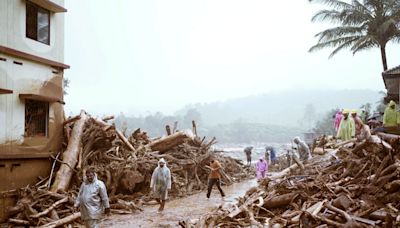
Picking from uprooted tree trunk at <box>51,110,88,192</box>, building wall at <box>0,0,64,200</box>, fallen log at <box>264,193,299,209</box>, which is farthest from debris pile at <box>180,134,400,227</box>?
building wall at <box>0,0,64,200</box>

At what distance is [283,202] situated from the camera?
884cm

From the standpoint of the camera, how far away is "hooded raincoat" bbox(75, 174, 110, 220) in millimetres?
7984

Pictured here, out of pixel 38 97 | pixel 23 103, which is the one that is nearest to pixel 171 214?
pixel 38 97

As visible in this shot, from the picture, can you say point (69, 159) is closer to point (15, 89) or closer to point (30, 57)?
point (15, 89)

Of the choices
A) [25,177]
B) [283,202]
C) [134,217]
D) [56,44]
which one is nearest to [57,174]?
[25,177]

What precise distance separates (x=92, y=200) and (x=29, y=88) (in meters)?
7.51

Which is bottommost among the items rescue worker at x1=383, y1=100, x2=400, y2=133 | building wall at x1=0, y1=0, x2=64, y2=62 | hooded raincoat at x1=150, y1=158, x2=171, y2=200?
hooded raincoat at x1=150, y1=158, x2=171, y2=200

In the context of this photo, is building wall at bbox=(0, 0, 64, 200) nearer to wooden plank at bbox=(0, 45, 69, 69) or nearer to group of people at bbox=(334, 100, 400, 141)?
wooden plank at bbox=(0, 45, 69, 69)

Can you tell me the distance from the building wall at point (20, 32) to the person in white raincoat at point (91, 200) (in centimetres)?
717

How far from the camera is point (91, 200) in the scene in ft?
26.2

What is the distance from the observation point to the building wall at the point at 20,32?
42.9 ft

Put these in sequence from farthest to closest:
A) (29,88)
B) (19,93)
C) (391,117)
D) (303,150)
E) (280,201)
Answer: (303,150) → (29,88) → (19,93) → (391,117) → (280,201)

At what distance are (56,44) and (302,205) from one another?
1127 cm

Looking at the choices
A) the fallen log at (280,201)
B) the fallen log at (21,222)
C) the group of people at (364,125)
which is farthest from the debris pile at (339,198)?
the fallen log at (21,222)
